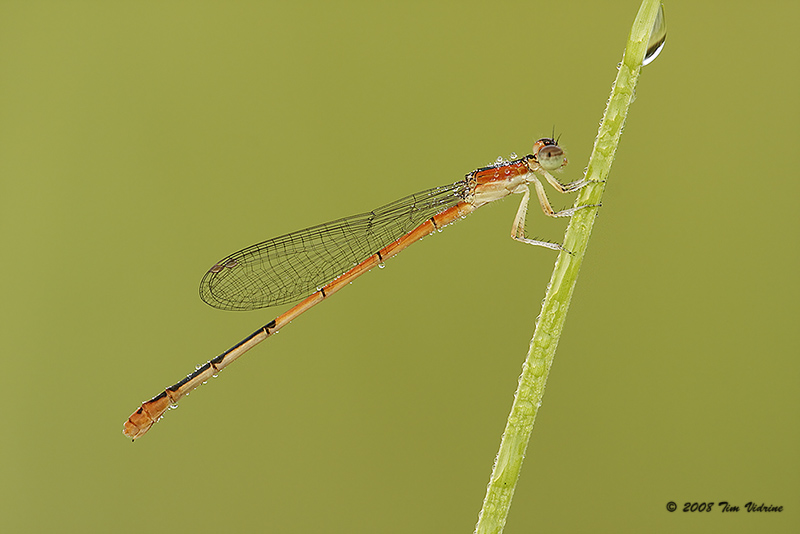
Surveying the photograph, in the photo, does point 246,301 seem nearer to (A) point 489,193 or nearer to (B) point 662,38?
Answer: (A) point 489,193

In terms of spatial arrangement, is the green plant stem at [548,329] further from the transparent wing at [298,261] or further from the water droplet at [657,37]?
the transparent wing at [298,261]

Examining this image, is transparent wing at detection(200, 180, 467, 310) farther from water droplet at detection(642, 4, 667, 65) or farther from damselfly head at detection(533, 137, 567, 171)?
water droplet at detection(642, 4, 667, 65)

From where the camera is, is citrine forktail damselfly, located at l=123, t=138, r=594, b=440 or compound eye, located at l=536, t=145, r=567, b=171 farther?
citrine forktail damselfly, located at l=123, t=138, r=594, b=440

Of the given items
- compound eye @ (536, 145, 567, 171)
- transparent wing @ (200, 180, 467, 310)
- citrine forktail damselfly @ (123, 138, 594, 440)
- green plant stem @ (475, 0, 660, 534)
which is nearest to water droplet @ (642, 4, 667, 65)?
green plant stem @ (475, 0, 660, 534)

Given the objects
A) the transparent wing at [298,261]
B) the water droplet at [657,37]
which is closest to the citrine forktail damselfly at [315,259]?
the transparent wing at [298,261]

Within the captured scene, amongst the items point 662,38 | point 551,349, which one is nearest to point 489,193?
point 662,38

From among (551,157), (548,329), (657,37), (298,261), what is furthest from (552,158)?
(298,261)

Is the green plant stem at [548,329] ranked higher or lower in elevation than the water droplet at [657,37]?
lower
